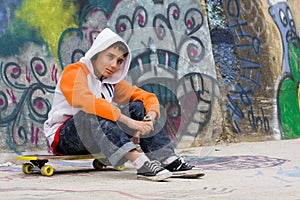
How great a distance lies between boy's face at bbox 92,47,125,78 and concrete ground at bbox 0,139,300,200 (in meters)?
0.78

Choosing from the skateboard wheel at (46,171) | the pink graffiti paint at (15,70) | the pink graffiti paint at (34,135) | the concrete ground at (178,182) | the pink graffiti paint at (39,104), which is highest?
the pink graffiti paint at (15,70)

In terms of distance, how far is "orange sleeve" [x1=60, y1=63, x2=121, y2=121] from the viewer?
474 cm

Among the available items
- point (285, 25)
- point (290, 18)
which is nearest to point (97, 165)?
point (285, 25)

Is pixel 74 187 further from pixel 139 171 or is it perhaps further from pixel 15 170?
pixel 15 170

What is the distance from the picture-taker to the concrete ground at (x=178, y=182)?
3.97 m

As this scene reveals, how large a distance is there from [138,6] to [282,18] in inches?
103

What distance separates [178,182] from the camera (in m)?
4.60

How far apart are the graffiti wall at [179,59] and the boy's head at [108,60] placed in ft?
5.01

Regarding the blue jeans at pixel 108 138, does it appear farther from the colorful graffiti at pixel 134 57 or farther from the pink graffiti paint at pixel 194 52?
the pink graffiti paint at pixel 194 52

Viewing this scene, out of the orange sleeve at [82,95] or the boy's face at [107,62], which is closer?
the orange sleeve at [82,95]

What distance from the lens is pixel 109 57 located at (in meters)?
5.09

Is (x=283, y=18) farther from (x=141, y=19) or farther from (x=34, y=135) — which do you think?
(x=34, y=135)

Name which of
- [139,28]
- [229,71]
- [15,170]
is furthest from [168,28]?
[15,170]

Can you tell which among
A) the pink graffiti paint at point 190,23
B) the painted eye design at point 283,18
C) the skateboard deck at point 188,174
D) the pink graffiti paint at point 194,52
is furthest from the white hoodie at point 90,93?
the painted eye design at point 283,18
